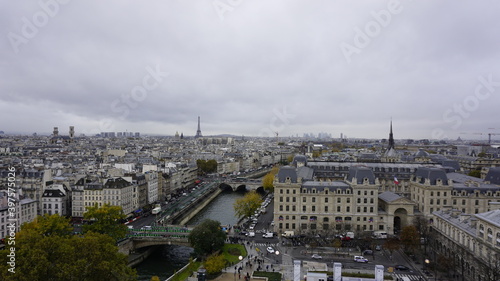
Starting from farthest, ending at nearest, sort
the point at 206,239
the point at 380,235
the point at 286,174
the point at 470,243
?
the point at 286,174 < the point at 380,235 < the point at 206,239 < the point at 470,243

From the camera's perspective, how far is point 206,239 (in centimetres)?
4472

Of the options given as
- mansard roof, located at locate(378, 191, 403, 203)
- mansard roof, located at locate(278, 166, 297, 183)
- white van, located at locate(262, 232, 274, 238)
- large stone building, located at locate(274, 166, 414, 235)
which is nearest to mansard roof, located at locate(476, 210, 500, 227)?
large stone building, located at locate(274, 166, 414, 235)

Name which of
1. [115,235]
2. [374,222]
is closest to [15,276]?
[115,235]

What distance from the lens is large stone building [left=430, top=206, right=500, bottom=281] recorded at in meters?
34.7

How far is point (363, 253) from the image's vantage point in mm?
46875

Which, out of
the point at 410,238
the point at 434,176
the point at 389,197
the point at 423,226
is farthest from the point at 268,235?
the point at 434,176

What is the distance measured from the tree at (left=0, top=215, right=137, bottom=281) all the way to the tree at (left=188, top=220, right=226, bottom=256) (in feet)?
43.8

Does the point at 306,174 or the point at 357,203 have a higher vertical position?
the point at 306,174

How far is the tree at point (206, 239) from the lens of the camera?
147 feet

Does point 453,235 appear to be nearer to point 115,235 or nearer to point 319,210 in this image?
point 319,210

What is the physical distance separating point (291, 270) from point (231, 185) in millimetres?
64817

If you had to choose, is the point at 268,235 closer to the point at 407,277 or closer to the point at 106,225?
the point at 407,277

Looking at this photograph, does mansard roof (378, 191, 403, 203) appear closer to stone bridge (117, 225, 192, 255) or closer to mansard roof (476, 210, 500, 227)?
mansard roof (476, 210, 500, 227)

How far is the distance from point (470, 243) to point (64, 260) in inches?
1595
